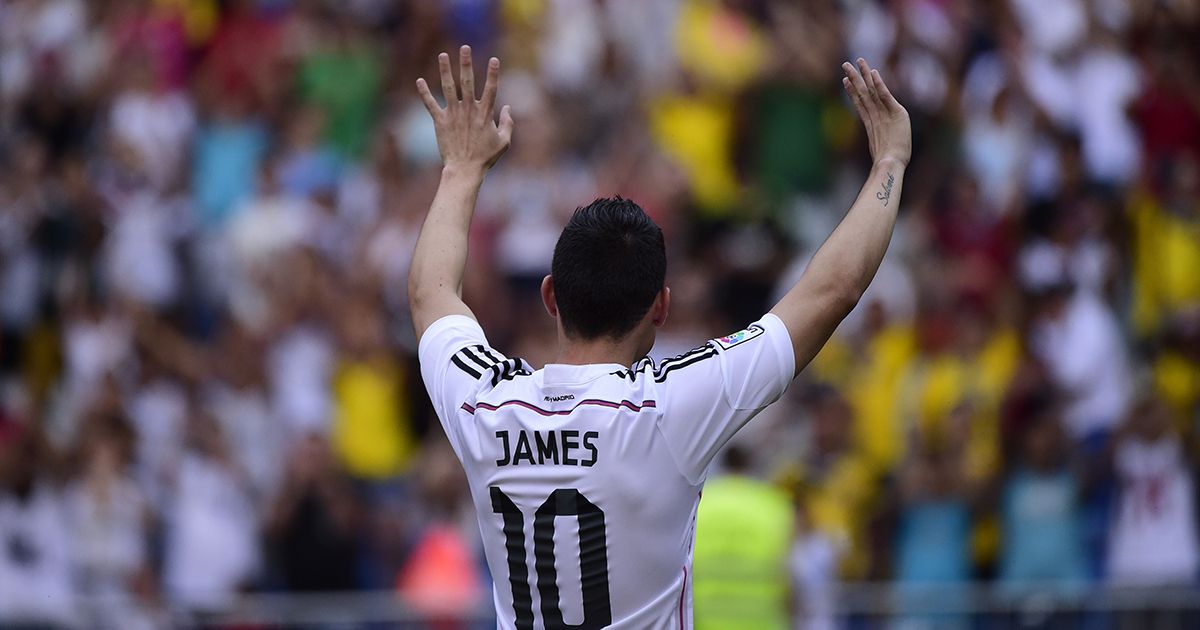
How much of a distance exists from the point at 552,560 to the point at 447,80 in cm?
140

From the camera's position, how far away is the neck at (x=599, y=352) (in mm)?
4289

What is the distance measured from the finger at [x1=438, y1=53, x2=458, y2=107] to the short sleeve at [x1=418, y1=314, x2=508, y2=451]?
0.66 metres

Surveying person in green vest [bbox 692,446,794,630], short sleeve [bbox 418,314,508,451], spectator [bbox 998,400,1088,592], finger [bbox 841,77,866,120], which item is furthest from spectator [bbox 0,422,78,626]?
finger [bbox 841,77,866,120]

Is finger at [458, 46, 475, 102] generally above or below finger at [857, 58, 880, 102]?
above

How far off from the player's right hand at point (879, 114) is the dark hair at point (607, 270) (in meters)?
0.72

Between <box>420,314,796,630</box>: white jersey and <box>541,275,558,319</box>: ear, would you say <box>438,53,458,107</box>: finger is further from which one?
<box>420,314,796,630</box>: white jersey

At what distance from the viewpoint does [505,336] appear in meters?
12.2

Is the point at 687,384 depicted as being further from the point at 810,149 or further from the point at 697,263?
the point at 810,149

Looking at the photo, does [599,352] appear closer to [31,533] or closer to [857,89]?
[857,89]

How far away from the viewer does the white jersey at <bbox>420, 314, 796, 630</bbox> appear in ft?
13.6

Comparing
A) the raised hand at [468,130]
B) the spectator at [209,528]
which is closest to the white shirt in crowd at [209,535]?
the spectator at [209,528]

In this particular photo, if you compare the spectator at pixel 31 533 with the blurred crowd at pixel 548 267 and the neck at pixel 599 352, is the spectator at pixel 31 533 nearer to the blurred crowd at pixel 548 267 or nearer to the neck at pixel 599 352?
the blurred crowd at pixel 548 267

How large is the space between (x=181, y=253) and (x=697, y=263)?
3918mm

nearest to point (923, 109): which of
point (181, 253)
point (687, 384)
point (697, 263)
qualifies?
point (697, 263)
